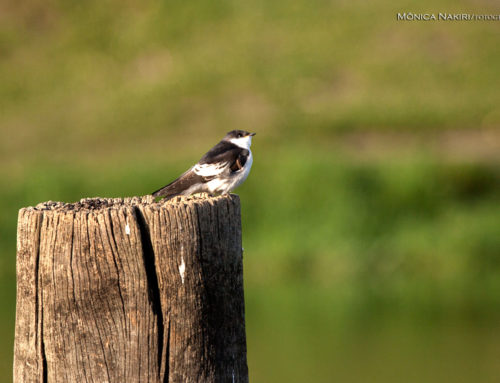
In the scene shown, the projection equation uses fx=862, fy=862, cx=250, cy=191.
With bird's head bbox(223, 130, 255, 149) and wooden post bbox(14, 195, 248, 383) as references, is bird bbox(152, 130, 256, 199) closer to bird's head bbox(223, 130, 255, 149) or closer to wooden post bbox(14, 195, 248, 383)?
bird's head bbox(223, 130, 255, 149)

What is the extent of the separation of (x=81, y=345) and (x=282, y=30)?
2668 cm

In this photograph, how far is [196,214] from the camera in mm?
3369

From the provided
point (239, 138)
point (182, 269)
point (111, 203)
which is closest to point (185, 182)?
point (239, 138)

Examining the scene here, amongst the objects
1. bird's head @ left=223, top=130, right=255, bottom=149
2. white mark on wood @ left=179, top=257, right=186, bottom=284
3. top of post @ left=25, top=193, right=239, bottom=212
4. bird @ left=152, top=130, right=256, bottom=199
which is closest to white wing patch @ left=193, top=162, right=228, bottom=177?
bird @ left=152, top=130, right=256, bottom=199

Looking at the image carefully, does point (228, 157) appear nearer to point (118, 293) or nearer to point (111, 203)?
point (111, 203)

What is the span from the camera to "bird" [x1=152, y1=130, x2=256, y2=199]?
259 inches

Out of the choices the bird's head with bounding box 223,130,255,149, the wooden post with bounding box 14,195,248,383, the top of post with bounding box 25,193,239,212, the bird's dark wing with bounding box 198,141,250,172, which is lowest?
the wooden post with bounding box 14,195,248,383

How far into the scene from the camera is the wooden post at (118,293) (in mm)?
3262

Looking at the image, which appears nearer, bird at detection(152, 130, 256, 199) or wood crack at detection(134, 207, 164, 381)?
wood crack at detection(134, 207, 164, 381)

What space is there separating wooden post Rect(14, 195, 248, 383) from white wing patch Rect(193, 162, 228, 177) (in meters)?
3.19

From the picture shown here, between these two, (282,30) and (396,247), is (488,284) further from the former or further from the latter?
(282,30)

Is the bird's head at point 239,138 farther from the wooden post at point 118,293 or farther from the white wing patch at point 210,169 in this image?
the wooden post at point 118,293

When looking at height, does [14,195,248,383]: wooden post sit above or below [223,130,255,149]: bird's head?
below

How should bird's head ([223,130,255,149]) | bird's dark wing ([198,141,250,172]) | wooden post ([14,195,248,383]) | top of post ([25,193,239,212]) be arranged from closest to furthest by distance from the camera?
wooden post ([14,195,248,383]), top of post ([25,193,239,212]), bird's dark wing ([198,141,250,172]), bird's head ([223,130,255,149])
